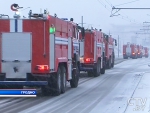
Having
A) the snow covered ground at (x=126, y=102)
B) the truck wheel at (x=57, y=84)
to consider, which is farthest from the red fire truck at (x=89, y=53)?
the truck wheel at (x=57, y=84)

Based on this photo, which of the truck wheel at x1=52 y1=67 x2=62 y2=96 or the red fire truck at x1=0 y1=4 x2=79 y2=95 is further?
the truck wheel at x1=52 y1=67 x2=62 y2=96

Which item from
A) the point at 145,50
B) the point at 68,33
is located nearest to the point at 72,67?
the point at 68,33

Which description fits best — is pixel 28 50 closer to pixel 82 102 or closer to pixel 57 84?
pixel 57 84

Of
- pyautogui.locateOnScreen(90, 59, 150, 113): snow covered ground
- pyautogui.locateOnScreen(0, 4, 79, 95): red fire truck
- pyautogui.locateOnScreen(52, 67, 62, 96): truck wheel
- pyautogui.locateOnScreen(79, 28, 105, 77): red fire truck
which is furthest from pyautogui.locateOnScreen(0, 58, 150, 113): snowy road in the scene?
pyautogui.locateOnScreen(79, 28, 105, 77): red fire truck

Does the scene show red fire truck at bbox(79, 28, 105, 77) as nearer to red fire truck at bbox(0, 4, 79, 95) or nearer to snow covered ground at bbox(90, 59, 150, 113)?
snow covered ground at bbox(90, 59, 150, 113)

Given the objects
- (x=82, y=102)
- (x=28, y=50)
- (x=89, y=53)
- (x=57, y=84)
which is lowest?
(x=82, y=102)

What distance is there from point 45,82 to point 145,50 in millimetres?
82086

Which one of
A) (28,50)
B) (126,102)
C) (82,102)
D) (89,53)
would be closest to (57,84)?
(28,50)

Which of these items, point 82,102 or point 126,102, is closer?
point 126,102

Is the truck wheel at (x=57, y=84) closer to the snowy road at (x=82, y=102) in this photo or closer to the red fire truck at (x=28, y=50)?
the snowy road at (x=82, y=102)

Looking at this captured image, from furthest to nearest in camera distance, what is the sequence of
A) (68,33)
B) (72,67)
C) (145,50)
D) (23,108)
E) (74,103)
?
(145,50) → (72,67) → (68,33) → (74,103) → (23,108)

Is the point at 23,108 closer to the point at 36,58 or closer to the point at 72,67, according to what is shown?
the point at 36,58

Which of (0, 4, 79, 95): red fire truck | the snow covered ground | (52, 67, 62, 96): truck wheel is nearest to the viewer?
the snow covered ground

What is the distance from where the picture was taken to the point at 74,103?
15.4 m
